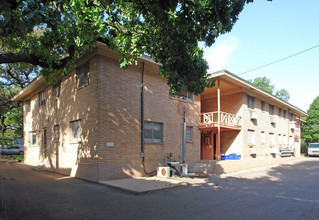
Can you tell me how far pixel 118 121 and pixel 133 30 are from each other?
190 inches

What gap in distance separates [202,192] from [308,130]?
41.4 metres

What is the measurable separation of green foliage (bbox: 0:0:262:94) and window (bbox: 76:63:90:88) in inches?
108

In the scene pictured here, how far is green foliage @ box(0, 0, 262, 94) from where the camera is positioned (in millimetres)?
6094

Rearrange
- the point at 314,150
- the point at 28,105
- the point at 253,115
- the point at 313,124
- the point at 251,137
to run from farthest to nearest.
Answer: the point at 313,124 → the point at 314,150 → the point at 28,105 → the point at 251,137 → the point at 253,115

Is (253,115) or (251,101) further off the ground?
(251,101)

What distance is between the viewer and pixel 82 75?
42.0 ft

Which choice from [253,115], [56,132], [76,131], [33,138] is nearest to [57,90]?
[56,132]

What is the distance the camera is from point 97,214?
19.5 feet

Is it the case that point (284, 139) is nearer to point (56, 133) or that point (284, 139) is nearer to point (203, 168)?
point (203, 168)

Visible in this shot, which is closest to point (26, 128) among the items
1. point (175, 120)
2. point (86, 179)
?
point (86, 179)

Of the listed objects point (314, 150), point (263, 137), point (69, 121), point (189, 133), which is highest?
point (69, 121)

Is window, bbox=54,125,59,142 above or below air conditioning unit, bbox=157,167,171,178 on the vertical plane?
above

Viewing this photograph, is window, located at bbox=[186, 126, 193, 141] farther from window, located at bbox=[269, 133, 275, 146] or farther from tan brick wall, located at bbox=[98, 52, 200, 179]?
window, located at bbox=[269, 133, 275, 146]

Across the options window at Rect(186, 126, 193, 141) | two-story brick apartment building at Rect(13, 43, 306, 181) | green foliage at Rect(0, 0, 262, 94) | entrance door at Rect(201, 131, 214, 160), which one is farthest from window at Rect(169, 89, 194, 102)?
green foliage at Rect(0, 0, 262, 94)
